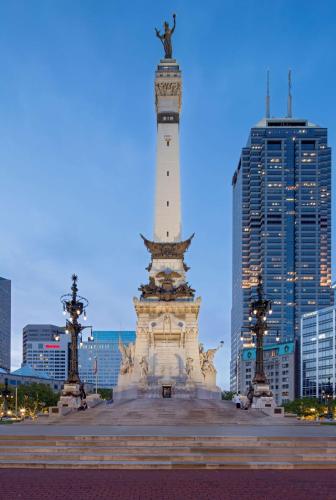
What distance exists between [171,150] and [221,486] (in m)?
57.0

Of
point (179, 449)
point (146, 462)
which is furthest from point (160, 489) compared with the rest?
point (179, 449)

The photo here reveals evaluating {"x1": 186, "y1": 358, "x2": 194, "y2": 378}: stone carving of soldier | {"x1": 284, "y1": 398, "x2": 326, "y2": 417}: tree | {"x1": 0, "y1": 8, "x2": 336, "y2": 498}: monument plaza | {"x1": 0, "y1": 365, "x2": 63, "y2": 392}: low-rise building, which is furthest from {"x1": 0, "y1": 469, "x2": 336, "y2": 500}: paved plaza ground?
{"x1": 0, "y1": 365, "x2": 63, "y2": 392}: low-rise building

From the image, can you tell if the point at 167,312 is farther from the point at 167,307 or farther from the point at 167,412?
the point at 167,412

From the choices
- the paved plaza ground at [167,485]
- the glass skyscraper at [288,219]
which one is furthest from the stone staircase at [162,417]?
the glass skyscraper at [288,219]

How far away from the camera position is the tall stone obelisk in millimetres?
57719

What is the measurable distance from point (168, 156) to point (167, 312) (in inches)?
749

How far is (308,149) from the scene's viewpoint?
19038 centimetres

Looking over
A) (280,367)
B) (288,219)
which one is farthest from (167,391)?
(288,219)

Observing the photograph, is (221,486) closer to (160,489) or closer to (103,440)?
(160,489)

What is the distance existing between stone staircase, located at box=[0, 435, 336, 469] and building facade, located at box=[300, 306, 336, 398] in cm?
11227

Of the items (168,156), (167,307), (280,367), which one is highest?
(168,156)

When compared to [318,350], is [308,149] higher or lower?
higher

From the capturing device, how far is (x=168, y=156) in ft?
225

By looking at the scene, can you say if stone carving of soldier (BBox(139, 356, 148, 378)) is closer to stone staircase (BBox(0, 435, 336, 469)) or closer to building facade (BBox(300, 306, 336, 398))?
stone staircase (BBox(0, 435, 336, 469))
